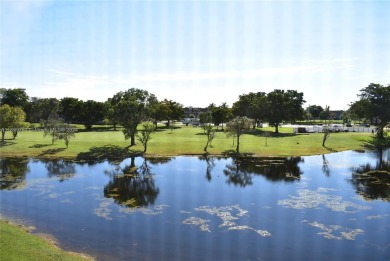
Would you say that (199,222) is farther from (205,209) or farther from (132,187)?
(132,187)

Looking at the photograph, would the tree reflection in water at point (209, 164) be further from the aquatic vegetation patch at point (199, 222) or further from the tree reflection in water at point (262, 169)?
the aquatic vegetation patch at point (199, 222)

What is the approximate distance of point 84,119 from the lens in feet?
419

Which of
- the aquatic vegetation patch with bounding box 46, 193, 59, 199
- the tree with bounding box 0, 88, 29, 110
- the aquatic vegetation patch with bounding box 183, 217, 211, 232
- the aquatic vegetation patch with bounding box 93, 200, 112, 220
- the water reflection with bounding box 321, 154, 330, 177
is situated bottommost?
the aquatic vegetation patch with bounding box 183, 217, 211, 232

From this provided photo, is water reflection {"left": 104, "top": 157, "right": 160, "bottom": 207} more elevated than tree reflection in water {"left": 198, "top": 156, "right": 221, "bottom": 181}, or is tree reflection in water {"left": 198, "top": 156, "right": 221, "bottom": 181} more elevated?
tree reflection in water {"left": 198, "top": 156, "right": 221, "bottom": 181}

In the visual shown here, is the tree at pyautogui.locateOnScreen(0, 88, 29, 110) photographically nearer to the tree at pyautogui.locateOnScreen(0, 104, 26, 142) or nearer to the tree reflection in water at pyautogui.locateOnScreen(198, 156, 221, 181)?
the tree at pyautogui.locateOnScreen(0, 104, 26, 142)

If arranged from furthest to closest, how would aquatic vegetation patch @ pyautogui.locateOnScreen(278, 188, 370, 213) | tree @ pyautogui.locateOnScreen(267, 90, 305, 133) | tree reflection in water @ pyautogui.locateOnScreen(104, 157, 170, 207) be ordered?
tree @ pyautogui.locateOnScreen(267, 90, 305, 133) < tree reflection in water @ pyautogui.locateOnScreen(104, 157, 170, 207) < aquatic vegetation patch @ pyautogui.locateOnScreen(278, 188, 370, 213)

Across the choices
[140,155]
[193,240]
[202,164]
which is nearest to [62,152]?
[140,155]

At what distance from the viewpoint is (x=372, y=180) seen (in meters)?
49.7

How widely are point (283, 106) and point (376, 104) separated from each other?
27061 millimetres

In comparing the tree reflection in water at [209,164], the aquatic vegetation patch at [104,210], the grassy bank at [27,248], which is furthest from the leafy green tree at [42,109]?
the grassy bank at [27,248]

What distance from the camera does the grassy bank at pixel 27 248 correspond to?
22.2m

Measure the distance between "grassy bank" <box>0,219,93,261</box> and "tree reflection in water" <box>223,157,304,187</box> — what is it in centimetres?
2681

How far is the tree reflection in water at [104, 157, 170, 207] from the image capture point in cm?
3806

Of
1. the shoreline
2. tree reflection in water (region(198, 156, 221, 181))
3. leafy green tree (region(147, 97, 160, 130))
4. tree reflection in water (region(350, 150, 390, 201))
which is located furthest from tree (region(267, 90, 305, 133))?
the shoreline
